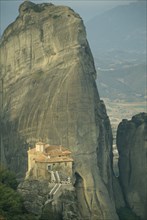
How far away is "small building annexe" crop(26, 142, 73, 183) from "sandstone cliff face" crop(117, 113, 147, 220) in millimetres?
14337

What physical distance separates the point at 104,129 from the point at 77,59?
21.6 ft

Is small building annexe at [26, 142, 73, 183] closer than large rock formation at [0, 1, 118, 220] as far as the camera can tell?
Yes

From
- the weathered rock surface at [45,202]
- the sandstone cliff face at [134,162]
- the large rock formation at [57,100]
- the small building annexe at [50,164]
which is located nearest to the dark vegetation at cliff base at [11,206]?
the weathered rock surface at [45,202]

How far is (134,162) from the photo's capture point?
7131cm

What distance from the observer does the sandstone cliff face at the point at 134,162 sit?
70.1m

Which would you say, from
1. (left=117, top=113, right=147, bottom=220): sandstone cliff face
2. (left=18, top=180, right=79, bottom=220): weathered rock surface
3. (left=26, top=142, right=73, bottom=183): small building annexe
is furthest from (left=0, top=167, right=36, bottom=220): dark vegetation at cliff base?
(left=117, top=113, right=147, bottom=220): sandstone cliff face

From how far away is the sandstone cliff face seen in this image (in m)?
70.1

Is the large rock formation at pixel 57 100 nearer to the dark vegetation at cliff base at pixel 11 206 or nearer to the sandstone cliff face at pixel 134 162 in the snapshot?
the sandstone cliff face at pixel 134 162

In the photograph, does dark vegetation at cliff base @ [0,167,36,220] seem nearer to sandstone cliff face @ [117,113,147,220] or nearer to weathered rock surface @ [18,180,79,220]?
weathered rock surface @ [18,180,79,220]

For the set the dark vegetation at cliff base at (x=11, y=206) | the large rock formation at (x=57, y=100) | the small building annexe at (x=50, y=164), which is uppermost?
the large rock formation at (x=57, y=100)

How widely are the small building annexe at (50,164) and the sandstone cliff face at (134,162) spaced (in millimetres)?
14337

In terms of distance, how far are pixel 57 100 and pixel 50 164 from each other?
1407cm

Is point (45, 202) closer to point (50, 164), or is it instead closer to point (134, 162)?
point (50, 164)

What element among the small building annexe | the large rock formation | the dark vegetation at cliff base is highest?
the large rock formation
